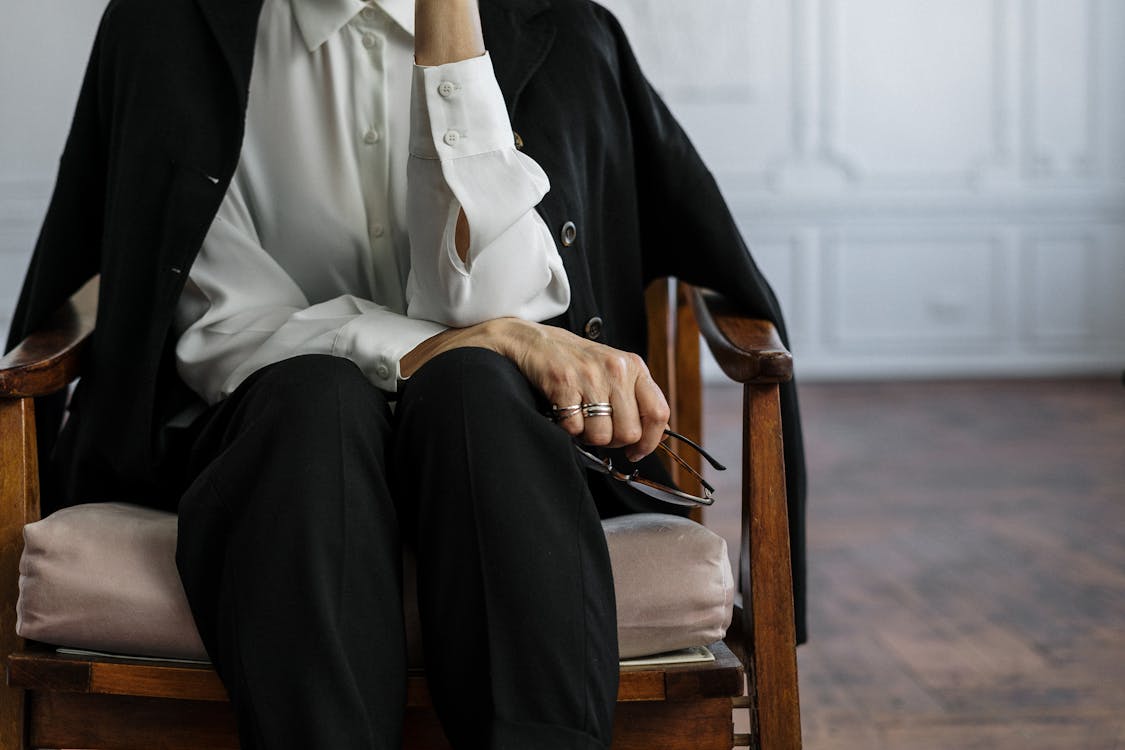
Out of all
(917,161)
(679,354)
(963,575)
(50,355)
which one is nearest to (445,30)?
(50,355)

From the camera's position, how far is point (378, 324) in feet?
3.90

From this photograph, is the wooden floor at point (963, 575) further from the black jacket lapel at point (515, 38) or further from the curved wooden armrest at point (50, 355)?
the curved wooden armrest at point (50, 355)

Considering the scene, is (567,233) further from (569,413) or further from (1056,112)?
(1056,112)

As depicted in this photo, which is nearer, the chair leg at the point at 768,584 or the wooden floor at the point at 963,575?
the chair leg at the point at 768,584

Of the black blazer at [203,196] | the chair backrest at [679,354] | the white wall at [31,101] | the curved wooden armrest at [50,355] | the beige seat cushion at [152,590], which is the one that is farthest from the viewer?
the white wall at [31,101]

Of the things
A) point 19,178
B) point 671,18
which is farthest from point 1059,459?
point 19,178

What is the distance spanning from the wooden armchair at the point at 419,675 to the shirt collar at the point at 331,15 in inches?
15.5

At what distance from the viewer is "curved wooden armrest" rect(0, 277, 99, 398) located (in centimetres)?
113

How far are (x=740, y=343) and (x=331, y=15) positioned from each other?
55 centimetres

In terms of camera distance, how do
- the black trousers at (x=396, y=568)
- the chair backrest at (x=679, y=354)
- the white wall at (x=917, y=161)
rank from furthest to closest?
the white wall at (x=917, y=161)
the chair backrest at (x=679, y=354)
the black trousers at (x=396, y=568)

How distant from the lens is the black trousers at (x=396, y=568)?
926 millimetres

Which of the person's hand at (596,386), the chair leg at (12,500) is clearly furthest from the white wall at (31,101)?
the person's hand at (596,386)

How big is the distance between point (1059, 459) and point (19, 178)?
4153mm

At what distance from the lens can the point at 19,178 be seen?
5285 millimetres
